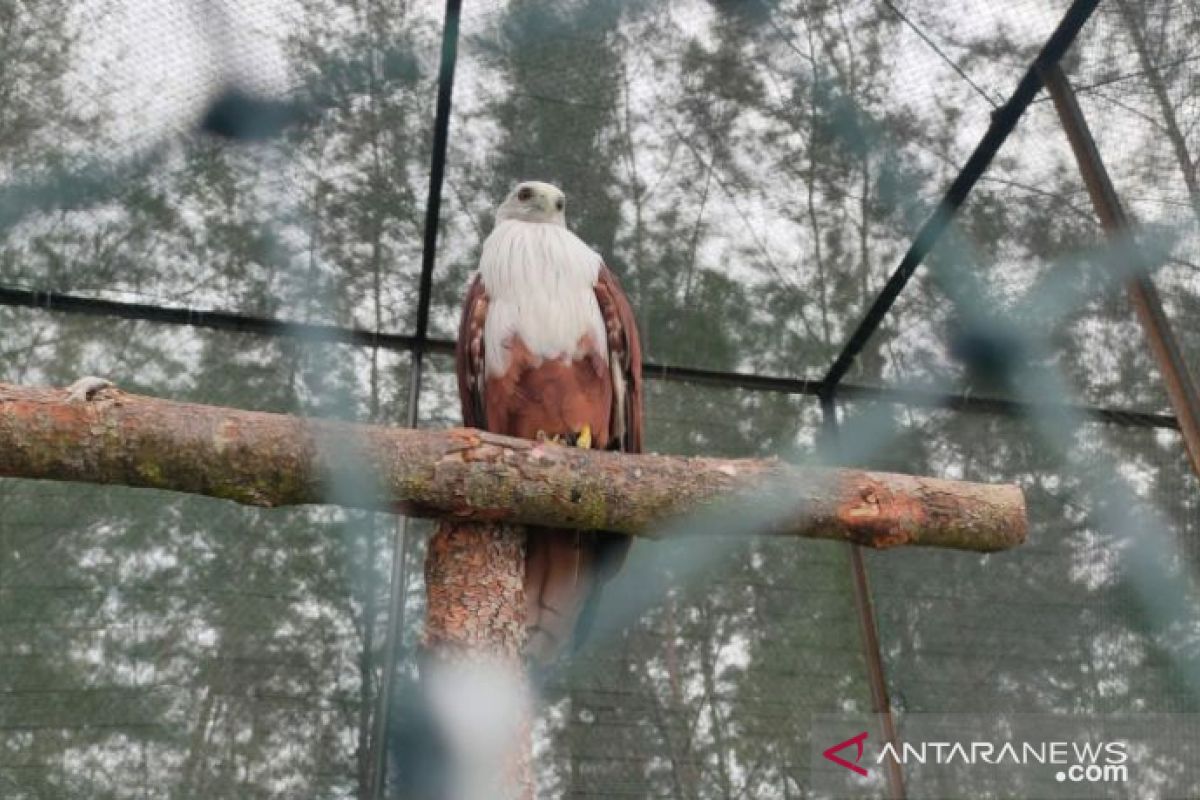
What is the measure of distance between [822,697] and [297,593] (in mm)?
1443

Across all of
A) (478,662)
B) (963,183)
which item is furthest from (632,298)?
(478,662)

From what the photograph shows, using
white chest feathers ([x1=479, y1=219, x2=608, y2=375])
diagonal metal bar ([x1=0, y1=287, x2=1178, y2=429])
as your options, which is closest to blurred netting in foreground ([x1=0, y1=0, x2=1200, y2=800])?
diagonal metal bar ([x1=0, y1=287, x2=1178, y2=429])

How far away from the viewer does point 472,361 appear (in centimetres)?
259

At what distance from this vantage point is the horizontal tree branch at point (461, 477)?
1.71 meters

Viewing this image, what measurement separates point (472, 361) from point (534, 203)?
1.71ft

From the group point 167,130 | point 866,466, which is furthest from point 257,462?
point 866,466

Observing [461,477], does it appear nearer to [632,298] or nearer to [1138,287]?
[632,298]

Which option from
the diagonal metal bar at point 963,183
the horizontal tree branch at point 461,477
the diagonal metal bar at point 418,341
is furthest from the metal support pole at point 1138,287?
the diagonal metal bar at point 418,341

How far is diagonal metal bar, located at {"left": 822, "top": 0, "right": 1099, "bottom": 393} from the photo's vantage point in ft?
7.84

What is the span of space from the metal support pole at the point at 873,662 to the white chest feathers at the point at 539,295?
1022 mm

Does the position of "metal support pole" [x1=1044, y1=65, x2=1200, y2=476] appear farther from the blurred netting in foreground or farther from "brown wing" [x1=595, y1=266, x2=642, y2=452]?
"brown wing" [x1=595, y1=266, x2=642, y2=452]

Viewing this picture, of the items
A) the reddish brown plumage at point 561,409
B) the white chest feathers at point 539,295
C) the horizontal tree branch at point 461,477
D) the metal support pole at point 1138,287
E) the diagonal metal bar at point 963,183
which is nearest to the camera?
Answer: the horizontal tree branch at point 461,477

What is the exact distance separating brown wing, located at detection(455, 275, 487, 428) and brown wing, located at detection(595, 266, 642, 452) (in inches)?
12.1

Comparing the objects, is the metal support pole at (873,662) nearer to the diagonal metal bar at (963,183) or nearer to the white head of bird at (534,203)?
the diagonal metal bar at (963,183)
